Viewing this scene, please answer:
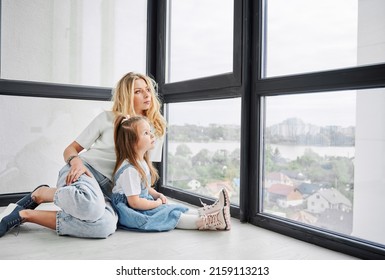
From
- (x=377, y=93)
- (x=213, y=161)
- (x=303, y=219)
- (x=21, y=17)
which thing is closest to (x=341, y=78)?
(x=377, y=93)

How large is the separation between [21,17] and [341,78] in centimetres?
199

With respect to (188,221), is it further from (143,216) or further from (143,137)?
(143,137)

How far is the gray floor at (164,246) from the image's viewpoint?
1489mm

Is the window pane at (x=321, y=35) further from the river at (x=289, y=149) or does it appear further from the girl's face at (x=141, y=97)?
the girl's face at (x=141, y=97)

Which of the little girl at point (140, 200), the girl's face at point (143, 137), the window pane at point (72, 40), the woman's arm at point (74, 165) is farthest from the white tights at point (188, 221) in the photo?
the window pane at point (72, 40)

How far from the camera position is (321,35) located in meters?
1.73

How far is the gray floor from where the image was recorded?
4.89 feet

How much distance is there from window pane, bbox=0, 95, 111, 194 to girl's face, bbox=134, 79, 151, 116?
0.64 meters

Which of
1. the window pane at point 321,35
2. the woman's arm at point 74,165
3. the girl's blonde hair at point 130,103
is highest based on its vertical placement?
the window pane at point 321,35

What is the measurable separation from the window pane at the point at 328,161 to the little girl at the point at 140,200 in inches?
12.8

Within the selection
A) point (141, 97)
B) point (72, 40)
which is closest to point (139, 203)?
point (141, 97)

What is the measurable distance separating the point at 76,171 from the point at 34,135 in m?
0.82

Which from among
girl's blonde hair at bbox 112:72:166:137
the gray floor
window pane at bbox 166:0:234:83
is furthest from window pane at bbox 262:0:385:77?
the gray floor

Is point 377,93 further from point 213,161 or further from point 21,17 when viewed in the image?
point 21,17
